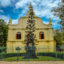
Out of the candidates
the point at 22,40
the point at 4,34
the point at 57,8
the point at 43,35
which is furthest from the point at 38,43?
the point at 4,34

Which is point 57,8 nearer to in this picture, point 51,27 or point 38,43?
point 51,27

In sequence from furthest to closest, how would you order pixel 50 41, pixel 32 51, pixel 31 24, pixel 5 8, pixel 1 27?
pixel 1 27, pixel 5 8, pixel 50 41, pixel 31 24, pixel 32 51

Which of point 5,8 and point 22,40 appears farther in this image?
point 5,8

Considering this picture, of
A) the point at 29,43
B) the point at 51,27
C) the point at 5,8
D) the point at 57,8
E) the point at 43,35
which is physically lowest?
the point at 29,43

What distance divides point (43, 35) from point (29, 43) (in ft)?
19.9

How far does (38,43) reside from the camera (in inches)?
758

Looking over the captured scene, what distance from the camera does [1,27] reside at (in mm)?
23516

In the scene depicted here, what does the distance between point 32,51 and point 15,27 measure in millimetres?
8131

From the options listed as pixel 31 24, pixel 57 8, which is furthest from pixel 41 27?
pixel 57 8

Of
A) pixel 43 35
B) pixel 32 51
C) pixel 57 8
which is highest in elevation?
pixel 57 8

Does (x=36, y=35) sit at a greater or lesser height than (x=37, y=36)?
greater

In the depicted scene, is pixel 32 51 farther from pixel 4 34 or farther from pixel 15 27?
pixel 4 34

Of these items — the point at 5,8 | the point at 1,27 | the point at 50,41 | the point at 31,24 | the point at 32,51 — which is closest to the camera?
the point at 32,51

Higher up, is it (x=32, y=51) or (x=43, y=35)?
(x=43, y=35)
